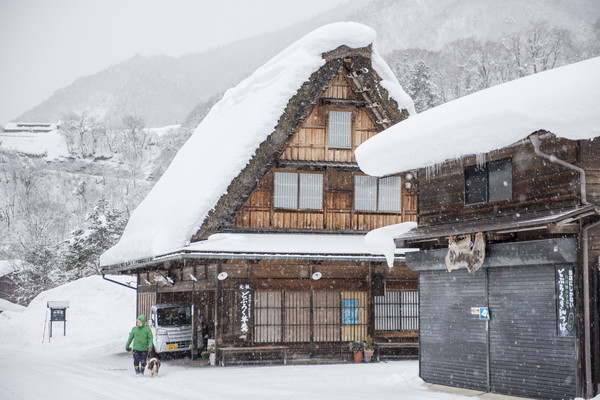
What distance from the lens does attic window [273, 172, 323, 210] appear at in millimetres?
20297

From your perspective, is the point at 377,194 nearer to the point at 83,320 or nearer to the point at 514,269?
the point at 514,269

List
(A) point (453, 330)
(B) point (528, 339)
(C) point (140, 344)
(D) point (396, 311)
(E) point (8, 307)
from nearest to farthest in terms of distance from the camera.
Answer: (B) point (528, 339)
(A) point (453, 330)
(C) point (140, 344)
(D) point (396, 311)
(E) point (8, 307)

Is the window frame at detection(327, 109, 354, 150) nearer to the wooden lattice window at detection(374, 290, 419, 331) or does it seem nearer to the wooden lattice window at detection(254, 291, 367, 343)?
the wooden lattice window at detection(254, 291, 367, 343)

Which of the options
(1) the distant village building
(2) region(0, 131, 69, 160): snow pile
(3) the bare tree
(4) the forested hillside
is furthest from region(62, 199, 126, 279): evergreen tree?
(1) the distant village building

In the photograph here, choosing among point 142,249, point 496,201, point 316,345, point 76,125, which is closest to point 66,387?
point 142,249

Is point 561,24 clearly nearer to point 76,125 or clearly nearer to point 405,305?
point 76,125

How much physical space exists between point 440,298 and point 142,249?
9.46m

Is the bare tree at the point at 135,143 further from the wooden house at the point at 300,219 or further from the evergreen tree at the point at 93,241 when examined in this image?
the wooden house at the point at 300,219

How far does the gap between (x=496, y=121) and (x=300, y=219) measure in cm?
922

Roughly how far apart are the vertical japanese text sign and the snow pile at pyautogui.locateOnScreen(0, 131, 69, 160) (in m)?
90.7

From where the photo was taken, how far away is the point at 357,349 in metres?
19.5

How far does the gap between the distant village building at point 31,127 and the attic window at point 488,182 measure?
381 feet

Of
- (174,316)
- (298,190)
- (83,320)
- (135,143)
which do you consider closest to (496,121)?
(298,190)

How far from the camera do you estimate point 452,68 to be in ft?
216
